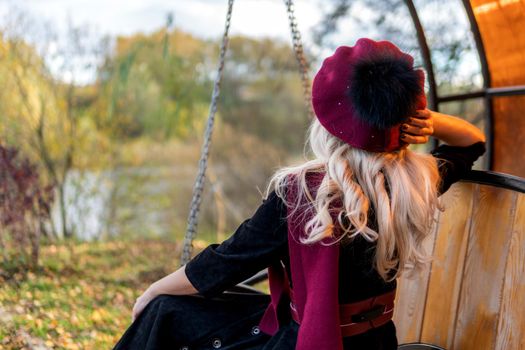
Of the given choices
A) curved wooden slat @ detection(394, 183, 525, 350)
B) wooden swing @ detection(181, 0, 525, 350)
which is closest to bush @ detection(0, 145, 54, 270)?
wooden swing @ detection(181, 0, 525, 350)

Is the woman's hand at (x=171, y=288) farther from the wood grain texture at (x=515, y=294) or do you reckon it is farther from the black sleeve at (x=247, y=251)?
the wood grain texture at (x=515, y=294)

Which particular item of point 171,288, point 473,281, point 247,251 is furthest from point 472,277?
point 171,288

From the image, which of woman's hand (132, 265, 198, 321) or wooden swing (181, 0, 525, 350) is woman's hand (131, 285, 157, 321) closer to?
woman's hand (132, 265, 198, 321)

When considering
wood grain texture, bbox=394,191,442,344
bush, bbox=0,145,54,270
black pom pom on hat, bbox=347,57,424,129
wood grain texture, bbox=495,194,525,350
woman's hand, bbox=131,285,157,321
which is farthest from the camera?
bush, bbox=0,145,54,270

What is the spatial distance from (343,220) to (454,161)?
25.8 inches

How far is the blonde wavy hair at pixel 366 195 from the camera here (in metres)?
1.73

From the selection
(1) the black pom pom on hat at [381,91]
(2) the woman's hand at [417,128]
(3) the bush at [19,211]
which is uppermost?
(1) the black pom pom on hat at [381,91]

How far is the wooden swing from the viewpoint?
86.7 inches

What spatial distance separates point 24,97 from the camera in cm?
717

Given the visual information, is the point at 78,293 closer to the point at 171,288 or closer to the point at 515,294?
the point at 171,288

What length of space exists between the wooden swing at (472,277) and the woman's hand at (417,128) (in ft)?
1.61

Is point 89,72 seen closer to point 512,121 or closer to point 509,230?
point 512,121

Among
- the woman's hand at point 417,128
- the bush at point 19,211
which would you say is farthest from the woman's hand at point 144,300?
the bush at point 19,211

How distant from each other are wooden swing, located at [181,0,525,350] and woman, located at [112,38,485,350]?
1.60 feet
